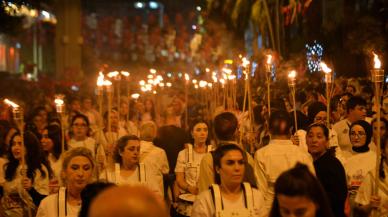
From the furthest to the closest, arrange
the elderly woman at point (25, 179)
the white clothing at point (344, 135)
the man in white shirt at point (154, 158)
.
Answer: the white clothing at point (344, 135)
the man in white shirt at point (154, 158)
the elderly woman at point (25, 179)

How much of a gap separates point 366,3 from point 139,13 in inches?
3998

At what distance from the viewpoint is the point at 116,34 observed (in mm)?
81062

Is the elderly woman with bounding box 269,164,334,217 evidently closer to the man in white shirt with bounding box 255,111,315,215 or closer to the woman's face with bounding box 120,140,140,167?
the man in white shirt with bounding box 255,111,315,215

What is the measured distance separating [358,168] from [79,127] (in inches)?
169

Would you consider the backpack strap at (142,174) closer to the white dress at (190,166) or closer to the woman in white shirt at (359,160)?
the white dress at (190,166)

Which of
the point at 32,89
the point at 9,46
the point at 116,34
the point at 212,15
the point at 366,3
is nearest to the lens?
the point at 366,3

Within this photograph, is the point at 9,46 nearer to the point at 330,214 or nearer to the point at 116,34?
the point at 116,34

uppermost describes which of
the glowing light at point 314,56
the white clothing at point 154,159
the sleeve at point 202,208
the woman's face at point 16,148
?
the glowing light at point 314,56

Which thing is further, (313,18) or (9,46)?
(9,46)

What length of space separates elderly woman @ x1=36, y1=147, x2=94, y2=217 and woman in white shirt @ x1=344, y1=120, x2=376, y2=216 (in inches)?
118

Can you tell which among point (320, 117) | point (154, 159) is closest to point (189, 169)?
point (154, 159)

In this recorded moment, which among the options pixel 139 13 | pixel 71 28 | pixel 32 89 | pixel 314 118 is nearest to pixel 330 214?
pixel 314 118

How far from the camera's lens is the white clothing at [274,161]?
7.14 metres

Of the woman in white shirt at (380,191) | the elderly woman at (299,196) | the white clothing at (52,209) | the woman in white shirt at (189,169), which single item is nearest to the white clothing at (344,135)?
the woman in white shirt at (189,169)
